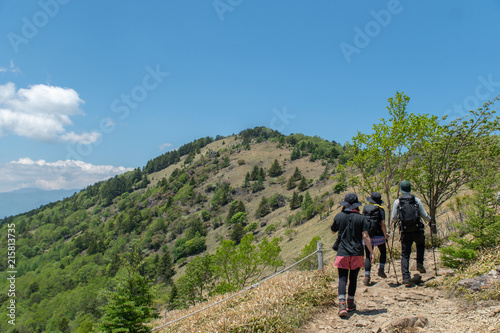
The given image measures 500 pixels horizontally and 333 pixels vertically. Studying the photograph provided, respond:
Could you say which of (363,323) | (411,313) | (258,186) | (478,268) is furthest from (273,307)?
(258,186)

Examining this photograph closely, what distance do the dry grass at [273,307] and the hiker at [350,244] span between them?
67 centimetres

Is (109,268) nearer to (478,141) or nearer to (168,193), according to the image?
(168,193)

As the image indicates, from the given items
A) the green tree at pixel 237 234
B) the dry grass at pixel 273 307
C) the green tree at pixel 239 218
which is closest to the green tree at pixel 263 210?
the green tree at pixel 239 218

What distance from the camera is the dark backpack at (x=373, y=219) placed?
20.0ft

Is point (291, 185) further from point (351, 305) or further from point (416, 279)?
point (351, 305)

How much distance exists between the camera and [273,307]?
5.19 metres

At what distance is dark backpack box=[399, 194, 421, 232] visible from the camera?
5676 millimetres

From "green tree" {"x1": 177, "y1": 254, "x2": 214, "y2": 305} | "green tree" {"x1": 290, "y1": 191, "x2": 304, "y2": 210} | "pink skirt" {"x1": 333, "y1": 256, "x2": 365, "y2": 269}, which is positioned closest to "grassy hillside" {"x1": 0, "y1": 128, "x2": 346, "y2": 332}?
"green tree" {"x1": 290, "y1": 191, "x2": 304, "y2": 210}

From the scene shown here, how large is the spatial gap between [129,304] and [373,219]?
521 centimetres

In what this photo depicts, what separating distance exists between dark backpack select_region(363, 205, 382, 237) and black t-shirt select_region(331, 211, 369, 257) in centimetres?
127

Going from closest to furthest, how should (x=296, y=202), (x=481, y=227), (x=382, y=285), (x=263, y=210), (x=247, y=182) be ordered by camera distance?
(x=481, y=227) → (x=382, y=285) → (x=296, y=202) → (x=263, y=210) → (x=247, y=182)

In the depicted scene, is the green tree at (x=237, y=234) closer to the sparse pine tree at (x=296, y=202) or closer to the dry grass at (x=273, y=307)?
the sparse pine tree at (x=296, y=202)

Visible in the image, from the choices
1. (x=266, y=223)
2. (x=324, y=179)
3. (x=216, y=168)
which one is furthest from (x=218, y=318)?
(x=216, y=168)

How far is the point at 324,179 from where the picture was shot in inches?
4257
